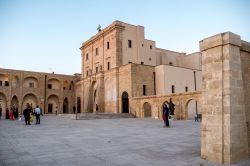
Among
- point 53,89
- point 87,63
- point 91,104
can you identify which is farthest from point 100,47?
point 53,89

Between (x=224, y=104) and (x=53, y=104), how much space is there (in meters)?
44.7

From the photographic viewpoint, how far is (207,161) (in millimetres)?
5375

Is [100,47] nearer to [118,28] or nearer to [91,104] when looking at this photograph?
[118,28]

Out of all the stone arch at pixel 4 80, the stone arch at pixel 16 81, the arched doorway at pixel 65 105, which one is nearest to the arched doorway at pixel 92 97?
the arched doorway at pixel 65 105

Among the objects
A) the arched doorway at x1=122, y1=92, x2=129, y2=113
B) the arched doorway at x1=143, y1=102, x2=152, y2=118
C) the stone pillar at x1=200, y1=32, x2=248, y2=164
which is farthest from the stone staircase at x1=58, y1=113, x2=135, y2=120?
the stone pillar at x1=200, y1=32, x2=248, y2=164

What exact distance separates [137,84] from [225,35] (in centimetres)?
2540

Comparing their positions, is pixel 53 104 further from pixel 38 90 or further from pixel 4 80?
pixel 4 80

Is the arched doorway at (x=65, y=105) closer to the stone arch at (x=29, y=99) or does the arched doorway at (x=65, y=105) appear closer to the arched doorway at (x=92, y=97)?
the stone arch at (x=29, y=99)

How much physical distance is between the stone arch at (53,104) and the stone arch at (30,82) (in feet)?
12.9

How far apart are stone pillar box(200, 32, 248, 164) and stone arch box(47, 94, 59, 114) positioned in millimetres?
43293

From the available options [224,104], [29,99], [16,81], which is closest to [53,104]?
[29,99]

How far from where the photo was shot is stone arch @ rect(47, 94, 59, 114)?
150 feet

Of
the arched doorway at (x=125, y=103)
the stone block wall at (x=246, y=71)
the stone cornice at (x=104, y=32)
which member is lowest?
the arched doorway at (x=125, y=103)

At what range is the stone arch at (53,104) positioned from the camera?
4581 cm
